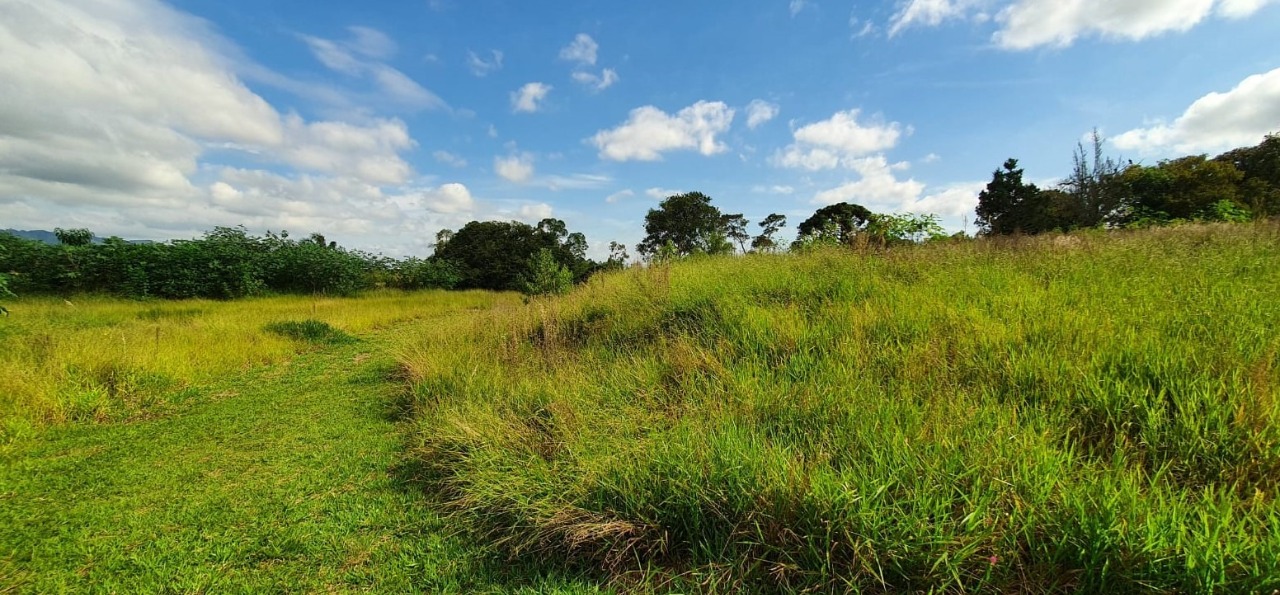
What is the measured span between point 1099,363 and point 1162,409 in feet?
1.72

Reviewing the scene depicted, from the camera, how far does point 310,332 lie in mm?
10609

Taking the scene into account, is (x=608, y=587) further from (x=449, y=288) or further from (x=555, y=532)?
(x=449, y=288)

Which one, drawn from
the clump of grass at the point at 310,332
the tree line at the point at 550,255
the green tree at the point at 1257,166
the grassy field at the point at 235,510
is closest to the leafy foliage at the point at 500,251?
the tree line at the point at 550,255

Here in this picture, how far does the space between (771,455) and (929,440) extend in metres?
0.83

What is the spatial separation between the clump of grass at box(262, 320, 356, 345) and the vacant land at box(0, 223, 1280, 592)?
4656 mm

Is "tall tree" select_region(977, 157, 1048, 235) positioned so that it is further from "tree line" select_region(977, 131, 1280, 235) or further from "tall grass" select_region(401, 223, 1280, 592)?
"tall grass" select_region(401, 223, 1280, 592)

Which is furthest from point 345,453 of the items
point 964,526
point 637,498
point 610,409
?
point 964,526

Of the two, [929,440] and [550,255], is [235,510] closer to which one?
[929,440]

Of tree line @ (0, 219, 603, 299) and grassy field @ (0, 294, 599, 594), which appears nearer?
grassy field @ (0, 294, 599, 594)

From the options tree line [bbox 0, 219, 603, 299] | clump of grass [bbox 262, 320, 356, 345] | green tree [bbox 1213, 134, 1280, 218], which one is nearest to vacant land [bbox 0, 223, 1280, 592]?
clump of grass [bbox 262, 320, 356, 345]

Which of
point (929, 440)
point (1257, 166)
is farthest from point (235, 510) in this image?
point (1257, 166)

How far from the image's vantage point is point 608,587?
2.13 metres

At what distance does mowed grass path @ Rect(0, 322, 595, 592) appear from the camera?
232 cm

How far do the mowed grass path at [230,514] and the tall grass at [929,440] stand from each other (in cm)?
37
